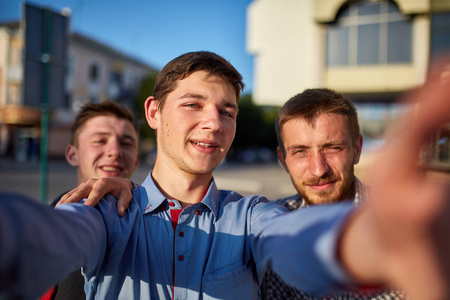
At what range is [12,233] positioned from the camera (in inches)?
26.9

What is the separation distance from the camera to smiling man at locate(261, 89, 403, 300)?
7.04 feet

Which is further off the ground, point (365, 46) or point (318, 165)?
point (365, 46)

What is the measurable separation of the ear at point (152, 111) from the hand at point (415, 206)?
4.71 ft

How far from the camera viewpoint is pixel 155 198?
1.62 m

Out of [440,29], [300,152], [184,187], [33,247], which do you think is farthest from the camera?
[440,29]

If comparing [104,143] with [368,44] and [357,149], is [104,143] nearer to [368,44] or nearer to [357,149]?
[357,149]

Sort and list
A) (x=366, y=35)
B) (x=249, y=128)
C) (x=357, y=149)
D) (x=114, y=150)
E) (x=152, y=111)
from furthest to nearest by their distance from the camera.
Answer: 1. (x=249, y=128)
2. (x=366, y=35)
3. (x=114, y=150)
4. (x=357, y=149)
5. (x=152, y=111)

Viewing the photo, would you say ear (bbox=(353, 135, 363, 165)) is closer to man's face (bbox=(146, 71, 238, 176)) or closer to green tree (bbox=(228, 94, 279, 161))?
man's face (bbox=(146, 71, 238, 176))

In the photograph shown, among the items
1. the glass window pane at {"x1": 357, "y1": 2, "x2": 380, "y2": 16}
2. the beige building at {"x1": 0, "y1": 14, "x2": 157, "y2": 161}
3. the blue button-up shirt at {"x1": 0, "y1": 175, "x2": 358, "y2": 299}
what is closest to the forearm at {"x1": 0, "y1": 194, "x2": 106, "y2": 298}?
the blue button-up shirt at {"x1": 0, "y1": 175, "x2": 358, "y2": 299}

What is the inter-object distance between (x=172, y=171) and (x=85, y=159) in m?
1.43

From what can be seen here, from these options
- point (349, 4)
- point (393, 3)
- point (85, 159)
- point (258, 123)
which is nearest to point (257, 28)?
point (349, 4)

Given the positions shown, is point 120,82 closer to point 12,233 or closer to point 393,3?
point 393,3

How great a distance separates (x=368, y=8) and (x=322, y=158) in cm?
1572

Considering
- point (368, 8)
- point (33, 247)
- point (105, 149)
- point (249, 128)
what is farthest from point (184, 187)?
point (249, 128)
